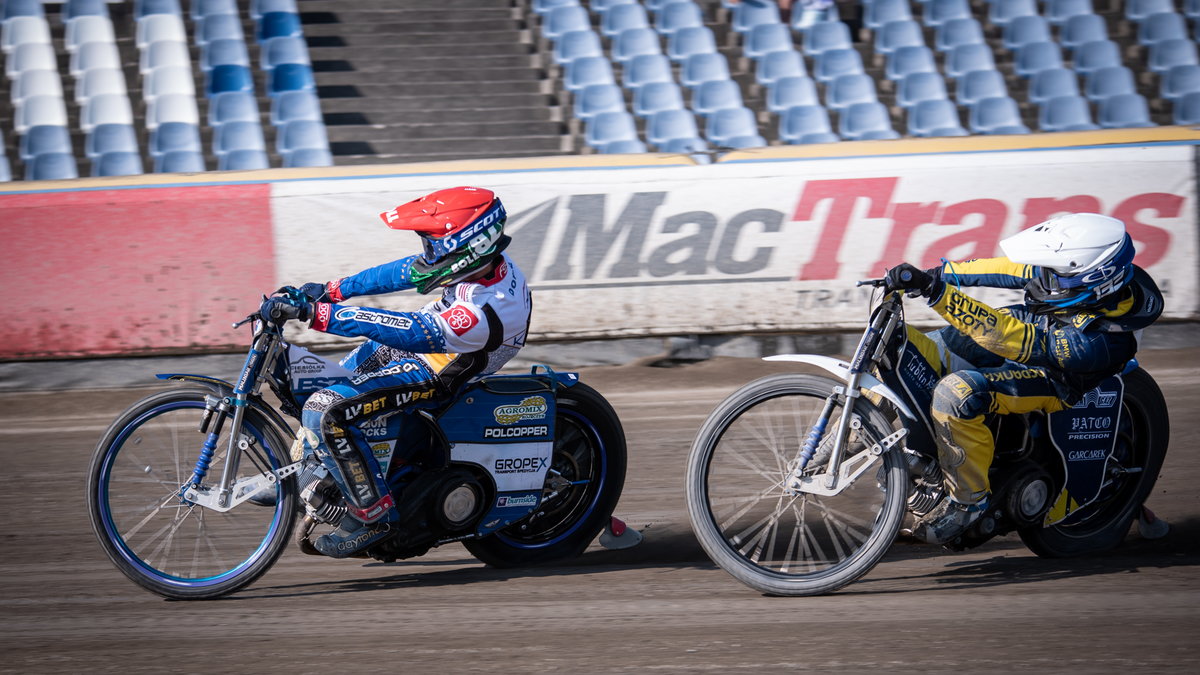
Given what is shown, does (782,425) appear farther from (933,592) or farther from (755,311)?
(755,311)

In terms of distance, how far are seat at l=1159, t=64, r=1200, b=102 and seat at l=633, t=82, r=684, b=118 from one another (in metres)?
5.94

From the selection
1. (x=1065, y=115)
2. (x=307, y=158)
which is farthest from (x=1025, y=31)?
(x=307, y=158)

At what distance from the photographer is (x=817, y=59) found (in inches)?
530

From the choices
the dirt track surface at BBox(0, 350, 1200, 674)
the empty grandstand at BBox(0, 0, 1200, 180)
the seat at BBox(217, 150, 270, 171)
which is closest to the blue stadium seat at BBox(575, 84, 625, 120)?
the empty grandstand at BBox(0, 0, 1200, 180)

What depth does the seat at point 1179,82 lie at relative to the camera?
13.2 m

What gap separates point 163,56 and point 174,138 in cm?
175

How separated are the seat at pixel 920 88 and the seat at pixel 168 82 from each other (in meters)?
8.18

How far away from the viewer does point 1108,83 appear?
13.2m

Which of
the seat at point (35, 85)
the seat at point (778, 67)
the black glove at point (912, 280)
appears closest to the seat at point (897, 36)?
the seat at point (778, 67)

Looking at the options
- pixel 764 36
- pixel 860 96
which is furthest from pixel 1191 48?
pixel 764 36

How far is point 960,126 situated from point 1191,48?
353 centimetres

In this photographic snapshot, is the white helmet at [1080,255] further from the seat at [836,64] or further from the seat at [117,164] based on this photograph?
the seat at [117,164]

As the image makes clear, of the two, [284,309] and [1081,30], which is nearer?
[284,309]

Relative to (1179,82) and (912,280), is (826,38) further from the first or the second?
(912,280)
